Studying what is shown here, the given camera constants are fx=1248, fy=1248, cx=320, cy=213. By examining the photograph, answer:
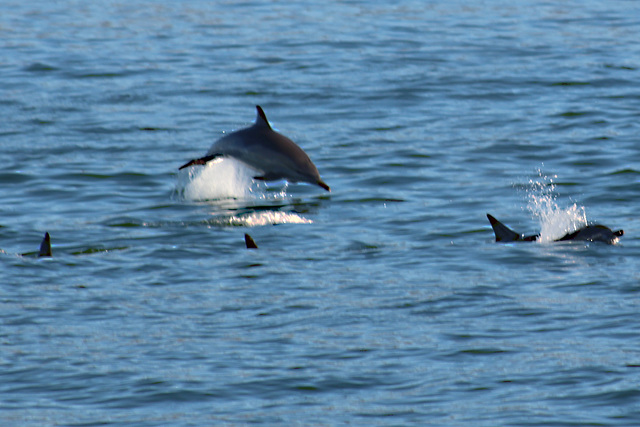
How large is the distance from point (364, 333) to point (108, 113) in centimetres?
1135

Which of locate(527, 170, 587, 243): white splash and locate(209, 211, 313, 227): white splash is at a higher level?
locate(527, 170, 587, 243): white splash

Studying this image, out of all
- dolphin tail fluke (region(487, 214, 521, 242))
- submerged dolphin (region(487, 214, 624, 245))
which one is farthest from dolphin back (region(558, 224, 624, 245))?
dolphin tail fluke (region(487, 214, 521, 242))

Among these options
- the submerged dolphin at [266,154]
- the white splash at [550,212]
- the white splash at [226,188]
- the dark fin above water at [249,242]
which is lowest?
the white splash at [226,188]

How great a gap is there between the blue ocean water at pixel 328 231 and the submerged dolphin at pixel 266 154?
45cm

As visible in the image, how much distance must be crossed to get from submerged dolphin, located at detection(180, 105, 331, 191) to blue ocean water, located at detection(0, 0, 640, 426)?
454 mm

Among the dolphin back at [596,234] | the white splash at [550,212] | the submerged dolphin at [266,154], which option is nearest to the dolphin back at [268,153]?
the submerged dolphin at [266,154]

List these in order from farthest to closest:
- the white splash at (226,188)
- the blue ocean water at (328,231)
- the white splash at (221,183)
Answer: the white splash at (221,183) → the white splash at (226,188) → the blue ocean water at (328,231)

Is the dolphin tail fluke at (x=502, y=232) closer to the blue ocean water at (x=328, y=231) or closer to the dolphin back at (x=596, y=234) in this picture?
the blue ocean water at (x=328, y=231)

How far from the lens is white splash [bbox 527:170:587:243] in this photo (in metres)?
13.3

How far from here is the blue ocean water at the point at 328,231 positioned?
29.5ft

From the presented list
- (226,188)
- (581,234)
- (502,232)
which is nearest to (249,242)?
(502,232)

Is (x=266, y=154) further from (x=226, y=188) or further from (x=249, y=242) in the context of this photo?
(x=249, y=242)

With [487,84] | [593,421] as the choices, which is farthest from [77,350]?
[487,84]

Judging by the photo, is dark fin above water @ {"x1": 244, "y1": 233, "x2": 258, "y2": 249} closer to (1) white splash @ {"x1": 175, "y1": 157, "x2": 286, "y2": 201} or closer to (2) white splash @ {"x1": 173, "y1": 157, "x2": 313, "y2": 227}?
(2) white splash @ {"x1": 173, "y1": 157, "x2": 313, "y2": 227}
